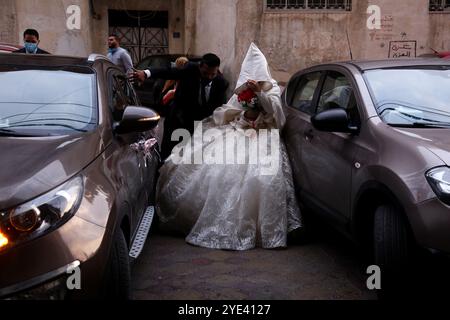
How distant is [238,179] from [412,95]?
165cm

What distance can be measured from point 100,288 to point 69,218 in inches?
15.0

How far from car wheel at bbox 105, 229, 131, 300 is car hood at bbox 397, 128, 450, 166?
1831 mm

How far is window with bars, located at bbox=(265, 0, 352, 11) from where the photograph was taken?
14773 millimetres

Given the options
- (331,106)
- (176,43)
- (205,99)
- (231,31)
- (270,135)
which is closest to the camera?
(331,106)

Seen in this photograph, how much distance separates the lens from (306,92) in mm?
5562

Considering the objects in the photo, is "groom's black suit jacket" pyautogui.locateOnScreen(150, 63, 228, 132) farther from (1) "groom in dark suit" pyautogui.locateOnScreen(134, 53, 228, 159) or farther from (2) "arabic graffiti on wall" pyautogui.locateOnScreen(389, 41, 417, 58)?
(2) "arabic graffiti on wall" pyautogui.locateOnScreen(389, 41, 417, 58)

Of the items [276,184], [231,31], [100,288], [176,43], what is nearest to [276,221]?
[276,184]

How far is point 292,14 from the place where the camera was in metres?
14.8

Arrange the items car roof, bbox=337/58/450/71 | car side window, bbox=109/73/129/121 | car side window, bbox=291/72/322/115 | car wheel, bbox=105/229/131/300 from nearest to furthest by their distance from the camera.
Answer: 1. car wheel, bbox=105/229/131/300
2. car side window, bbox=109/73/129/121
3. car roof, bbox=337/58/450/71
4. car side window, bbox=291/72/322/115

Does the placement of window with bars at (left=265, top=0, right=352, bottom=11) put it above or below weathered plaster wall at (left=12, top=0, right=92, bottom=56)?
above

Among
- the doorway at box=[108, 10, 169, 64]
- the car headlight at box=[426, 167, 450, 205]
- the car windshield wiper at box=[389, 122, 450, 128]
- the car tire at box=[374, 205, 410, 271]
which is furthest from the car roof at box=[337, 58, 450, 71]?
the doorway at box=[108, 10, 169, 64]

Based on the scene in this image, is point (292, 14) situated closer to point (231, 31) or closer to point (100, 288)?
point (231, 31)

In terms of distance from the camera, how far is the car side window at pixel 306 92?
209 inches

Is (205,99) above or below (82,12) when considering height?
below
